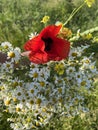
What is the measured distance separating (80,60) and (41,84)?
0.76ft

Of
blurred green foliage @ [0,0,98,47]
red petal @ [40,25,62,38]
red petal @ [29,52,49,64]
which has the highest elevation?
blurred green foliage @ [0,0,98,47]

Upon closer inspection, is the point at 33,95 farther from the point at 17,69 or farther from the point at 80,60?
the point at 80,60

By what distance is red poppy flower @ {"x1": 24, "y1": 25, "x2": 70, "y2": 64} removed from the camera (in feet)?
4.88

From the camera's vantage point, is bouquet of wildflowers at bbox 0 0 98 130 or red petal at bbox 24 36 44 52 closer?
red petal at bbox 24 36 44 52

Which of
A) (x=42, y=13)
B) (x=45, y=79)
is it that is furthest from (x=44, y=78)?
(x=42, y=13)

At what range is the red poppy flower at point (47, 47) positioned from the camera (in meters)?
1.49

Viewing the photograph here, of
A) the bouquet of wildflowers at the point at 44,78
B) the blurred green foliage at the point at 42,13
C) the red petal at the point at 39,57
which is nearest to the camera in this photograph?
the red petal at the point at 39,57

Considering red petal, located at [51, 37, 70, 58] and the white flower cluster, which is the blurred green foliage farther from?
red petal, located at [51, 37, 70, 58]

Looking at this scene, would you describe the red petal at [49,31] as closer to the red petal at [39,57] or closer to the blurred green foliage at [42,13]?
the red petal at [39,57]

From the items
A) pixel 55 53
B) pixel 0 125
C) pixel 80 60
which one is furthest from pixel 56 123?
pixel 55 53

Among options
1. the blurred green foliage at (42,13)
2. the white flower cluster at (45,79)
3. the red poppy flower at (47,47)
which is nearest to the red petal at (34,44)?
the red poppy flower at (47,47)

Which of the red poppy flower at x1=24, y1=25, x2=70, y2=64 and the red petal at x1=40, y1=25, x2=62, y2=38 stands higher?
the red petal at x1=40, y1=25, x2=62, y2=38

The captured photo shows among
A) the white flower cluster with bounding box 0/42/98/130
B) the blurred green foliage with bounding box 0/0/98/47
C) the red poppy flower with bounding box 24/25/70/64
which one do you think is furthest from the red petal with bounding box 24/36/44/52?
the blurred green foliage with bounding box 0/0/98/47

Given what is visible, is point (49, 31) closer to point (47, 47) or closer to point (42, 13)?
point (47, 47)
